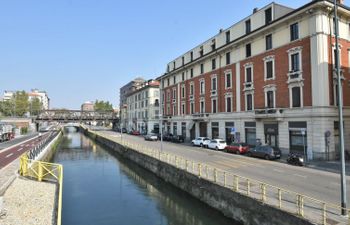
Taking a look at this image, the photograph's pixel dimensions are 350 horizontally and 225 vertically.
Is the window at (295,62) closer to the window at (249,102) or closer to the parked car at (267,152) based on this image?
the window at (249,102)

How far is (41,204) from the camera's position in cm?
1370

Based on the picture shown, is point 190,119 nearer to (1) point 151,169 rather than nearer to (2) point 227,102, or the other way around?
(2) point 227,102

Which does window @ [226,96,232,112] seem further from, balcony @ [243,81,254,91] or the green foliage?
the green foliage

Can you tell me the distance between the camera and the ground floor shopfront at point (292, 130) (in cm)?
2569

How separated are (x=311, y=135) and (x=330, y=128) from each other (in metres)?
1.77

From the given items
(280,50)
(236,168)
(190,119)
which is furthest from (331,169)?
(190,119)

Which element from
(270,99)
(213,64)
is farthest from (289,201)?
(213,64)

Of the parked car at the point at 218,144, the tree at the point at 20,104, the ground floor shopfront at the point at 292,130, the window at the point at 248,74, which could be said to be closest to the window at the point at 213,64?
the ground floor shopfront at the point at 292,130

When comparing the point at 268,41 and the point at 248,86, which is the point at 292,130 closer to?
the point at 248,86

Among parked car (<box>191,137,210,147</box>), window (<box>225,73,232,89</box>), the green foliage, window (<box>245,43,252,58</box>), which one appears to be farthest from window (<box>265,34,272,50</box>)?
the green foliage

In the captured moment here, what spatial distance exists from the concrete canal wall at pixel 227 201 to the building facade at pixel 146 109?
49274 mm

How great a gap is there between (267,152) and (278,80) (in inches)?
346

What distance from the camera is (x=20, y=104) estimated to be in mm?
Result: 109000

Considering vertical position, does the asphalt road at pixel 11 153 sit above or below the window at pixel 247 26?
below
